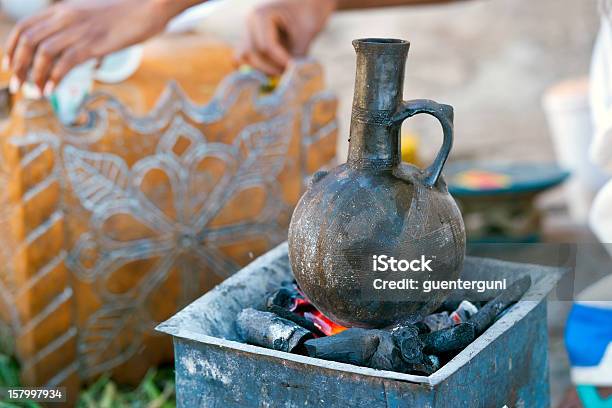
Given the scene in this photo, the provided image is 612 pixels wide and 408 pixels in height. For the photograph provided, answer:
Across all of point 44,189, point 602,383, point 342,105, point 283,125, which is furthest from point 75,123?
point 342,105

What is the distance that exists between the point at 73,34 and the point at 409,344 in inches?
64.1

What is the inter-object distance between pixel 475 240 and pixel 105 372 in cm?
197

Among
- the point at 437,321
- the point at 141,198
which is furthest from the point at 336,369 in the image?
the point at 141,198

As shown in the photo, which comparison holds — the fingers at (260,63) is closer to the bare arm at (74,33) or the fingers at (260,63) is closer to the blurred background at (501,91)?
the blurred background at (501,91)

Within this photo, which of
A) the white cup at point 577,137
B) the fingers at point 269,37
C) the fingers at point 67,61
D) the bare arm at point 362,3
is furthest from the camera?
the white cup at point 577,137

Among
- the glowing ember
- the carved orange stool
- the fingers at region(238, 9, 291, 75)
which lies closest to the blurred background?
the carved orange stool

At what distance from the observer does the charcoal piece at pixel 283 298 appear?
2230 millimetres

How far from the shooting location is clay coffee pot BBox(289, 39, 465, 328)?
1.92 m

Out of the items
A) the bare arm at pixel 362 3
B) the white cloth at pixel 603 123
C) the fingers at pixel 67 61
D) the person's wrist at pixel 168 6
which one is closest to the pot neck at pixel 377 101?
the white cloth at pixel 603 123

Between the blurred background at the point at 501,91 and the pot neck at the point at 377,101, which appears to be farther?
the blurred background at the point at 501,91

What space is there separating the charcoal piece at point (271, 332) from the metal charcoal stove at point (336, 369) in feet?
0.19

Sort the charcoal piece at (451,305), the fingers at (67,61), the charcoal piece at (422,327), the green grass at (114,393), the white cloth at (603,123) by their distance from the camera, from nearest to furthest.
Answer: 1. the charcoal piece at (422,327)
2. the charcoal piece at (451,305)
3. the white cloth at (603,123)
4. the fingers at (67,61)
5. the green grass at (114,393)

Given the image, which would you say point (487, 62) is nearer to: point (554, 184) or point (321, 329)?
point (554, 184)

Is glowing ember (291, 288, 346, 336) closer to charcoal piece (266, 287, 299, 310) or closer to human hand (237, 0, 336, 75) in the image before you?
charcoal piece (266, 287, 299, 310)
